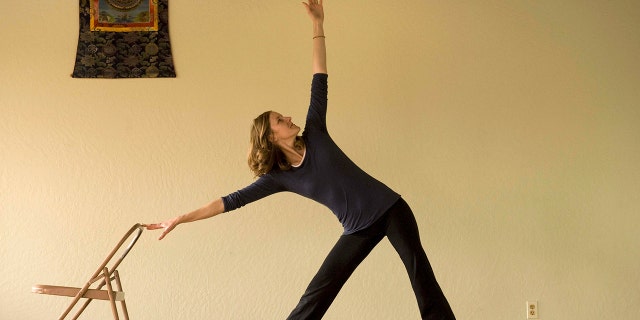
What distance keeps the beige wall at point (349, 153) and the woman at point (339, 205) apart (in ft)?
3.16

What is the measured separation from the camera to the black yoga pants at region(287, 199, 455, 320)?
273 cm

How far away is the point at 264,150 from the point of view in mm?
2752

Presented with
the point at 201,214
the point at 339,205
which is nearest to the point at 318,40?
the point at 339,205

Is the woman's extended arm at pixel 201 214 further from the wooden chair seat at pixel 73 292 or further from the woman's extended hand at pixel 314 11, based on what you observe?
the woman's extended hand at pixel 314 11

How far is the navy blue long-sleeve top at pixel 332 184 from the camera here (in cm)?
274

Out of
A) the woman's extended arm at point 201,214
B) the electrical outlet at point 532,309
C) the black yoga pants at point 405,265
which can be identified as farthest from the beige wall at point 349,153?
the black yoga pants at point 405,265

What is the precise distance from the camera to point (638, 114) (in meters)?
3.80

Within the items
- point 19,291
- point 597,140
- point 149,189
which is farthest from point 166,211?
point 597,140

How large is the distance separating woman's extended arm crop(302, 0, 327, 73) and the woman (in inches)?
11.8

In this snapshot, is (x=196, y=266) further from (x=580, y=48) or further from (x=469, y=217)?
(x=580, y=48)

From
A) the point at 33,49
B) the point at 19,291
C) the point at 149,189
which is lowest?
the point at 19,291

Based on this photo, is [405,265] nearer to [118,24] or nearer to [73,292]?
[73,292]

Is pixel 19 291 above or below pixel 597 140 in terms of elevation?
below

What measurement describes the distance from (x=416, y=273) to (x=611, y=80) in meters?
1.87
